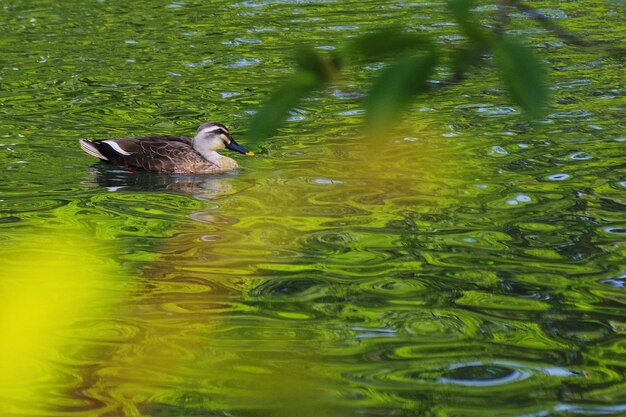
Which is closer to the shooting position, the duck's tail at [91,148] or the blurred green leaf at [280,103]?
the blurred green leaf at [280,103]

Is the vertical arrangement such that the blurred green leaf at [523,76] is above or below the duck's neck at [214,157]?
above

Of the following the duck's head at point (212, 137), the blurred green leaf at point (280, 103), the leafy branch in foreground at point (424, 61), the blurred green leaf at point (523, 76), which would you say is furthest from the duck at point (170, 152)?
the blurred green leaf at point (523, 76)

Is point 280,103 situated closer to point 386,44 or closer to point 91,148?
point 386,44

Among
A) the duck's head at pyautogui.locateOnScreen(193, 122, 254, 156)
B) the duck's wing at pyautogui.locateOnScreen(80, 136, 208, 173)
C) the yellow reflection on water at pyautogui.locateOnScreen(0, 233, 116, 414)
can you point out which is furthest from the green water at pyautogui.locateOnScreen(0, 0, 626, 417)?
the duck's head at pyautogui.locateOnScreen(193, 122, 254, 156)

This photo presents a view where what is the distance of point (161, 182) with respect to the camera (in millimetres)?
10719

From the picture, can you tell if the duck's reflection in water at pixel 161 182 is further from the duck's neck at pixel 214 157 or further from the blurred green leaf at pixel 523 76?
the blurred green leaf at pixel 523 76

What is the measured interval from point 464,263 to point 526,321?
3.78ft

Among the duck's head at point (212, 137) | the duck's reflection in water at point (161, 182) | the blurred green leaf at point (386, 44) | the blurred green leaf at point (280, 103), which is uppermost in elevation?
the blurred green leaf at point (386, 44)

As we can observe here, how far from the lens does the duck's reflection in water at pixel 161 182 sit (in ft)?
33.3

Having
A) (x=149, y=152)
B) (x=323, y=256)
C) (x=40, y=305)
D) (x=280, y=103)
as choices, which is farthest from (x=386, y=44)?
(x=149, y=152)

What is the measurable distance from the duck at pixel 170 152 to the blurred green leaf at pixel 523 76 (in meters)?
8.66

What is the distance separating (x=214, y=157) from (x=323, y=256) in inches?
131

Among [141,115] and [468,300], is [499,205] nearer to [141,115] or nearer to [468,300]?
[468,300]

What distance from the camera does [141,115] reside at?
12.7 m
